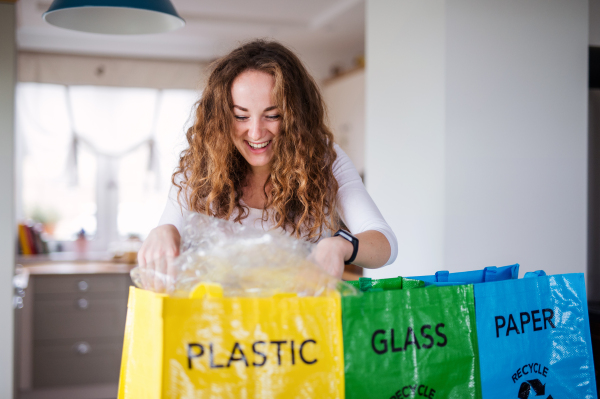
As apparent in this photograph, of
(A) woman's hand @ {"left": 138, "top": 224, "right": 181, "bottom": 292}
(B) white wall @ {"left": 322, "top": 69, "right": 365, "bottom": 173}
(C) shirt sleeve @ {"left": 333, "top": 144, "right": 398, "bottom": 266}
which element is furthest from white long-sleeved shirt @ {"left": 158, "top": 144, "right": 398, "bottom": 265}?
(B) white wall @ {"left": 322, "top": 69, "right": 365, "bottom": 173}

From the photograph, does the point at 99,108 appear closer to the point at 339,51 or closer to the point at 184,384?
the point at 339,51

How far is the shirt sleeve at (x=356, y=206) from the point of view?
99 cm

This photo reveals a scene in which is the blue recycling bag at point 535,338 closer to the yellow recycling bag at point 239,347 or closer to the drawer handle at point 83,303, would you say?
the yellow recycling bag at point 239,347

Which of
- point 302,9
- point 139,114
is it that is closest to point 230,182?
point 302,9

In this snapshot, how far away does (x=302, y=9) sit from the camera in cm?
368

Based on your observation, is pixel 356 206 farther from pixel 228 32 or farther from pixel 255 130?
pixel 228 32

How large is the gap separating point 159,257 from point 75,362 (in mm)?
2996

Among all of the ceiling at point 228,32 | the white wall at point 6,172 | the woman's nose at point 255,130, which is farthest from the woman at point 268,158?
the ceiling at point 228,32

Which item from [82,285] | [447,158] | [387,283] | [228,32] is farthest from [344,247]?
[228,32]

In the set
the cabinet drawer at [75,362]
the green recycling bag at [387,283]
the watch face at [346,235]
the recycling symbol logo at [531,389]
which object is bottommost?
the cabinet drawer at [75,362]

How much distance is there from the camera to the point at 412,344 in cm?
74

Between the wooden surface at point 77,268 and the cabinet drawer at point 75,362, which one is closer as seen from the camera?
the cabinet drawer at point 75,362

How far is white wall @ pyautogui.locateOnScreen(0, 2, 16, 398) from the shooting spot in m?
2.05

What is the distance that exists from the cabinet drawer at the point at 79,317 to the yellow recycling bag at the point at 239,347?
2964mm
